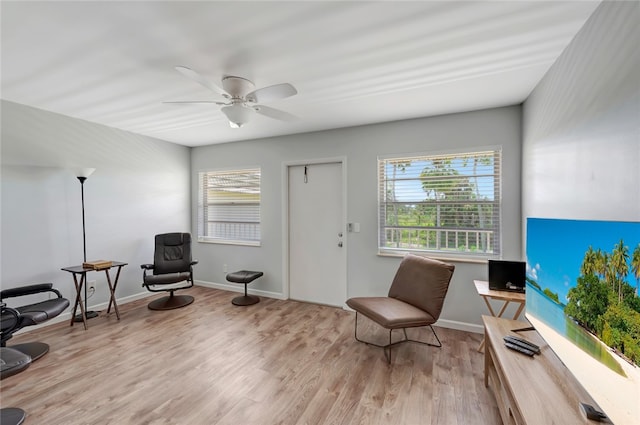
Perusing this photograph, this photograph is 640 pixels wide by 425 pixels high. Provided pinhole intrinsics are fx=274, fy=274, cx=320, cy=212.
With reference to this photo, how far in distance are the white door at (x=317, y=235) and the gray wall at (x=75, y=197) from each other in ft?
7.27

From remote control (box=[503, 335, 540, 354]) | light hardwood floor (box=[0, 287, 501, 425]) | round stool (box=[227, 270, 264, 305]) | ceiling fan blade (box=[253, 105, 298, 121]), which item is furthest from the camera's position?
round stool (box=[227, 270, 264, 305])

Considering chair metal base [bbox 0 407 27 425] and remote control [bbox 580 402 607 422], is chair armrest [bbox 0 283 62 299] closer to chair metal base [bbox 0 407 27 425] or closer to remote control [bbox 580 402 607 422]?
chair metal base [bbox 0 407 27 425]

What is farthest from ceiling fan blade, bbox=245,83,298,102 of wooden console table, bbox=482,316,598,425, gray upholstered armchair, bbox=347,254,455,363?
wooden console table, bbox=482,316,598,425

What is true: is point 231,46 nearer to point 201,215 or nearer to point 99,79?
point 99,79

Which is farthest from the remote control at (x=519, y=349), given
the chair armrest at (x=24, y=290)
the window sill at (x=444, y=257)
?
the chair armrest at (x=24, y=290)

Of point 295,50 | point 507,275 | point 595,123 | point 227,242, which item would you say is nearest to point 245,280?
point 227,242

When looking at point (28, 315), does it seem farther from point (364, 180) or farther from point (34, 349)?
point (364, 180)

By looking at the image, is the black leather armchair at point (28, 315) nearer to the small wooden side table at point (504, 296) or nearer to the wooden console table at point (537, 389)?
the wooden console table at point (537, 389)

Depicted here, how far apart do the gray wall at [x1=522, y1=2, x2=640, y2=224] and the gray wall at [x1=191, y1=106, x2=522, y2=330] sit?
27.8 inches

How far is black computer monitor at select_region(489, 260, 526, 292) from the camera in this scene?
251cm

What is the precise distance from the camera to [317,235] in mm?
4020

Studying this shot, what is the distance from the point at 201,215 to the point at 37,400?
327 cm

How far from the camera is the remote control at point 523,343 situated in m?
1.66

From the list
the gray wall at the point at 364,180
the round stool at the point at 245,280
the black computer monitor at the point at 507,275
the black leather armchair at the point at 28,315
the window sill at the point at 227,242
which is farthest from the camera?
the window sill at the point at 227,242
